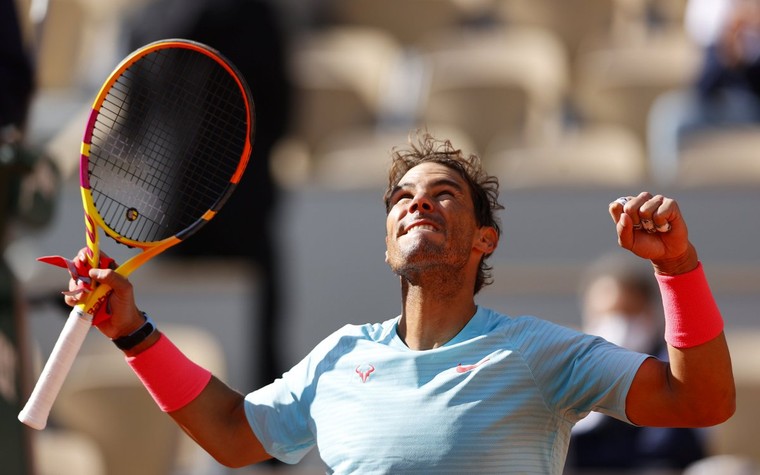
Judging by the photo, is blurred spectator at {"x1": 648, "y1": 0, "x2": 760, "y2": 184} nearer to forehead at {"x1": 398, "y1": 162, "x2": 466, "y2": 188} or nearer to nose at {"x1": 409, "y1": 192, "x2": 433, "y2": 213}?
forehead at {"x1": 398, "y1": 162, "x2": 466, "y2": 188}

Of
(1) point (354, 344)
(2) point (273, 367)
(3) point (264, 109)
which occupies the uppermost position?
(3) point (264, 109)

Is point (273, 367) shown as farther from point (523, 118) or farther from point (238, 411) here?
point (238, 411)

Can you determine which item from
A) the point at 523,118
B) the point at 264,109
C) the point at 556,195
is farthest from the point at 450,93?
the point at 264,109

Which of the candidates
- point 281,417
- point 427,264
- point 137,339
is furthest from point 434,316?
point 137,339

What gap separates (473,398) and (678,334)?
39 centimetres

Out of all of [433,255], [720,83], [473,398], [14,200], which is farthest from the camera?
[720,83]

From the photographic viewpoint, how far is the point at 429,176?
9.72ft

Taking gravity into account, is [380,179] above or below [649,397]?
above

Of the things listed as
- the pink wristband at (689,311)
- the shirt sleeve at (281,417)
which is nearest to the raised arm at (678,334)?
the pink wristband at (689,311)

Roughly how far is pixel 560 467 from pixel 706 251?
12.9ft

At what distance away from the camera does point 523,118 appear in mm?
7387

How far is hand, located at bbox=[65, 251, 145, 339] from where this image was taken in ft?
9.63

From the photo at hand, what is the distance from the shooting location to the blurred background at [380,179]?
19.8ft

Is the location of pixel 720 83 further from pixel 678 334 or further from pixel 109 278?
pixel 109 278
